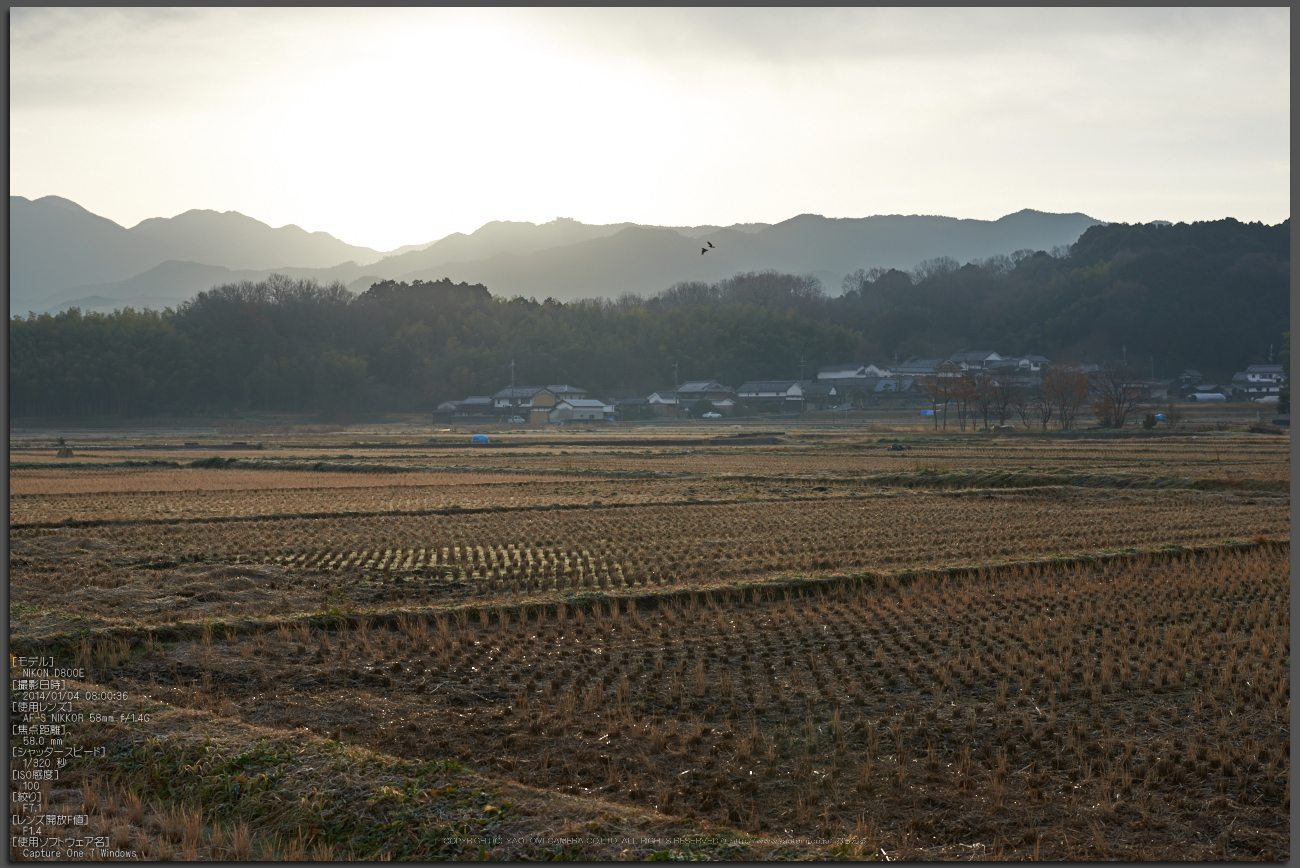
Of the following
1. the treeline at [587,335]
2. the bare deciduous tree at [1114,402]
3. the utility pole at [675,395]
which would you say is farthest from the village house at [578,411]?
the bare deciduous tree at [1114,402]

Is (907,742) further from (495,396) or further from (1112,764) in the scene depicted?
(495,396)

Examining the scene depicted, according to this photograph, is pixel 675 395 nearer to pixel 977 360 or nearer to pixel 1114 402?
pixel 977 360

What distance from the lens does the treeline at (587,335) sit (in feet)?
233

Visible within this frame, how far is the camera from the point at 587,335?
95125 millimetres

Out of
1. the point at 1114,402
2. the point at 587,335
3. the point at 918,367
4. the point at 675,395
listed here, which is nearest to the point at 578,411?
the point at 675,395

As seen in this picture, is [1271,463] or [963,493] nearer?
[963,493]

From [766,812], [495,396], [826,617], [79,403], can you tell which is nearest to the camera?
[766,812]

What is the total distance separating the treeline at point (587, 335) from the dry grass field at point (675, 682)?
2425 inches

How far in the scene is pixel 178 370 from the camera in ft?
236

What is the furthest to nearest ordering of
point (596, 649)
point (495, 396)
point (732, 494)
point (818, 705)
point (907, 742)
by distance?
point (495, 396)
point (732, 494)
point (596, 649)
point (818, 705)
point (907, 742)

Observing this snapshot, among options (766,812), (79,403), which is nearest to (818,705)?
(766,812)

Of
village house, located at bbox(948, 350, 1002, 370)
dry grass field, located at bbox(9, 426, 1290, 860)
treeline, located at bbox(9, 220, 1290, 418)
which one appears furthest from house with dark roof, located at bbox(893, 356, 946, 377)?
dry grass field, located at bbox(9, 426, 1290, 860)

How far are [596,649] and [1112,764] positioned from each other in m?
4.07

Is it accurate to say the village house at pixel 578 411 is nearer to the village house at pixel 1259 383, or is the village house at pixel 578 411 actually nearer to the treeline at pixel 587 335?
the treeline at pixel 587 335
